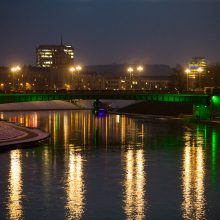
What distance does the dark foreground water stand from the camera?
112ft

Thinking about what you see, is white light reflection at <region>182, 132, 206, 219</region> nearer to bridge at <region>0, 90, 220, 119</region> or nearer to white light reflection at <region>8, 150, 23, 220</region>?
white light reflection at <region>8, 150, 23, 220</region>

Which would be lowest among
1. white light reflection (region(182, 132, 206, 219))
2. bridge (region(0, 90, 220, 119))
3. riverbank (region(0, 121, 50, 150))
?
white light reflection (region(182, 132, 206, 219))

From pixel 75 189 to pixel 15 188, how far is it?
3.67 metres

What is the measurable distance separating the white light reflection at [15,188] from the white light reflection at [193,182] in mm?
8448

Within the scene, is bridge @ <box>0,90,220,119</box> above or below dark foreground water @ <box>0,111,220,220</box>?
above

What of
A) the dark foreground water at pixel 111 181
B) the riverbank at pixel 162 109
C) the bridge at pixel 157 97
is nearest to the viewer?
the dark foreground water at pixel 111 181

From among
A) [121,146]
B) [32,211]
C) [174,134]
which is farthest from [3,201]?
[174,134]

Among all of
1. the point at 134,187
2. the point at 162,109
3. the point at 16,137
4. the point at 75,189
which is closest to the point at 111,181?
the point at 134,187

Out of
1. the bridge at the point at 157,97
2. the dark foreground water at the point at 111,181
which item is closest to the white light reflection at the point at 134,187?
the dark foreground water at the point at 111,181

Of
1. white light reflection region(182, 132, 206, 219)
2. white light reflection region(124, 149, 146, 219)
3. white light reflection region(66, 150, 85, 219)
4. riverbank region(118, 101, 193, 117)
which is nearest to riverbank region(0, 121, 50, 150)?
white light reflection region(66, 150, 85, 219)

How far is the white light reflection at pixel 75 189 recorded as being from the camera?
111ft

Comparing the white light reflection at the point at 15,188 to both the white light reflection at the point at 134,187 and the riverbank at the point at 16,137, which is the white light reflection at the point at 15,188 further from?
the riverbank at the point at 16,137

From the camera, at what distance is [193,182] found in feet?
140

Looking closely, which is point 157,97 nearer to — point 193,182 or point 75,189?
point 193,182
